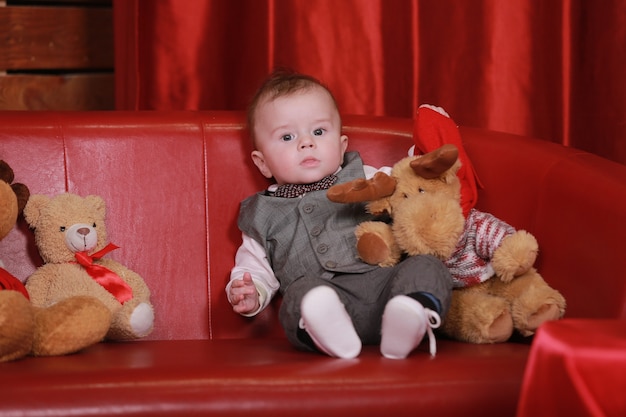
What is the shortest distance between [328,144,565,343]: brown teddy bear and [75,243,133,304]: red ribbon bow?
387 mm

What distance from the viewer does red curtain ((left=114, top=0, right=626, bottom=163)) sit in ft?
6.74

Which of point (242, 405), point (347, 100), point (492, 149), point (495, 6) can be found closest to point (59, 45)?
point (347, 100)

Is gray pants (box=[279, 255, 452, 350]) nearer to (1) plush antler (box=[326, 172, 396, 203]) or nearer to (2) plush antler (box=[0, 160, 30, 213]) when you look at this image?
(1) plush antler (box=[326, 172, 396, 203])

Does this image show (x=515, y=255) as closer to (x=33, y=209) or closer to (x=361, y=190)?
(x=361, y=190)

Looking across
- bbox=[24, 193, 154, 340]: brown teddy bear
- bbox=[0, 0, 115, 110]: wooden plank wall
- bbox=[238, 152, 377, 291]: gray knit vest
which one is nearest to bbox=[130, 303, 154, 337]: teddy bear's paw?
bbox=[24, 193, 154, 340]: brown teddy bear

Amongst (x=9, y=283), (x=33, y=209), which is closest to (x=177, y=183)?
(x=33, y=209)

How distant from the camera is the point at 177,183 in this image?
1671 millimetres

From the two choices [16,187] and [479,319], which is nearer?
[479,319]

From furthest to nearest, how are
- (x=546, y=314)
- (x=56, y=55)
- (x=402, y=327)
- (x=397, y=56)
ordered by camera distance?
(x=56, y=55)
(x=397, y=56)
(x=546, y=314)
(x=402, y=327)

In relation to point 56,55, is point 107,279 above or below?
below

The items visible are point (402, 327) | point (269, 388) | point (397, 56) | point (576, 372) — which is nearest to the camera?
point (576, 372)

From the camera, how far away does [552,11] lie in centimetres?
211

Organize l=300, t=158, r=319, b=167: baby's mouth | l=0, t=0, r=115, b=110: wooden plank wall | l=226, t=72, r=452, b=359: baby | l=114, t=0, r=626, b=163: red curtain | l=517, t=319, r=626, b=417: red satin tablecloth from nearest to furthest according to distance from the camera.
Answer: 1. l=517, t=319, r=626, b=417: red satin tablecloth
2. l=226, t=72, r=452, b=359: baby
3. l=300, t=158, r=319, b=167: baby's mouth
4. l=114, t=0, r=626, b=163: red curtain
5. l=0, t=0, r=115, b=110: wooden plank wall

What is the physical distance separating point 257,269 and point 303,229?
0.11 metres
